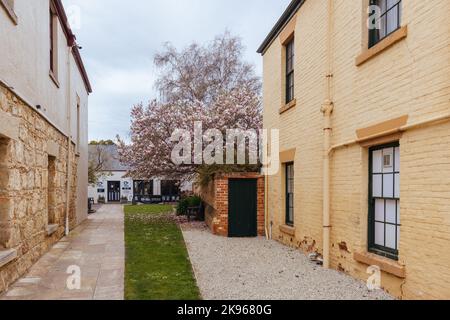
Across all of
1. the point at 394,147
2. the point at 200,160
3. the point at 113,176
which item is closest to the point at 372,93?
the point at 394,147

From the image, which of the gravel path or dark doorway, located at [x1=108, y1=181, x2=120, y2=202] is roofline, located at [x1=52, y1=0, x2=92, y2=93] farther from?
dark doorway, located at [x1=108, y1=181, x2=120, y2=202]

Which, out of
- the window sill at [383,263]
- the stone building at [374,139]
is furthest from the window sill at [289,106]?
the window sill at [383,263]

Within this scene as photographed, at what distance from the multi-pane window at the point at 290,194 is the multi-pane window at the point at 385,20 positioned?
173 inches

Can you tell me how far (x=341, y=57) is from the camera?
7.51 meters

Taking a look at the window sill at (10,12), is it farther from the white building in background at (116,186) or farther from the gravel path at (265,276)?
the white building in background at (116,186)

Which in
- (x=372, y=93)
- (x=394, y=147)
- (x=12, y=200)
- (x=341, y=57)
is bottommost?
(x=12, y=200)

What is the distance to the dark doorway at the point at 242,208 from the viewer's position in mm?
12375

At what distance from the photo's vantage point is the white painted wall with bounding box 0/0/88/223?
6461 mm

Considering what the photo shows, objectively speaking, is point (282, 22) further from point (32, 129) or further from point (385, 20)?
point (32, 129)

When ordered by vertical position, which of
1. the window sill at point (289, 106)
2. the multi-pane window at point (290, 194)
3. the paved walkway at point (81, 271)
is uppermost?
the window sill at point (289, 106)

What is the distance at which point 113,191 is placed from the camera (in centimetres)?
3966

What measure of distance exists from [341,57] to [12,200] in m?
5.77
